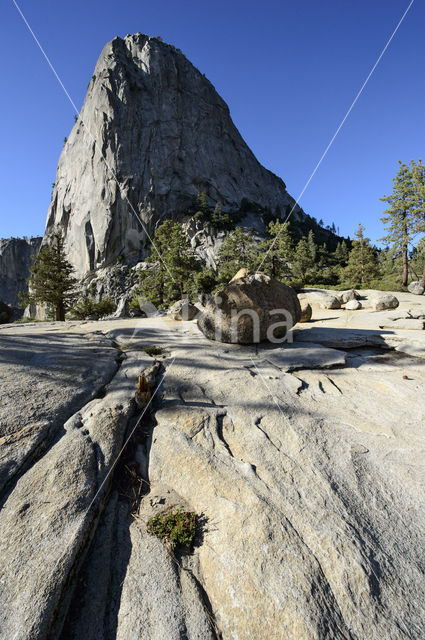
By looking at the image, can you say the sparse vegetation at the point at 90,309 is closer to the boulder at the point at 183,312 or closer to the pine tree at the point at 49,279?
the pine tree at the point at 49,279

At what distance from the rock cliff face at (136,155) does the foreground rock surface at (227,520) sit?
75145 mm

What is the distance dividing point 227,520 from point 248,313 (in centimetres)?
614

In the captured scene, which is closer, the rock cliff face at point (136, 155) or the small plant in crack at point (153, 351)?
the small plant in crack at point (153, 351)

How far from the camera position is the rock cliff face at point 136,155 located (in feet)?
245

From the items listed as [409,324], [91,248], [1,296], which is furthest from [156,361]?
[1,296]

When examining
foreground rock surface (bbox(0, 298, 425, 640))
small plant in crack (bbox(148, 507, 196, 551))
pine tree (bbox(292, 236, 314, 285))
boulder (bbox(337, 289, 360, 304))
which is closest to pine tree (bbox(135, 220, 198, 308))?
boulder (bbox(337, 289, 360, 304))

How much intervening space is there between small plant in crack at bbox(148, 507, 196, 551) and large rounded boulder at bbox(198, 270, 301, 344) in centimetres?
579

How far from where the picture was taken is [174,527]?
3146 mm

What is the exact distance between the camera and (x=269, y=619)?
7.75ft

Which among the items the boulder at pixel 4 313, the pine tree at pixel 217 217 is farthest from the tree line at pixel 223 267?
the pine tree at pixel 217 217

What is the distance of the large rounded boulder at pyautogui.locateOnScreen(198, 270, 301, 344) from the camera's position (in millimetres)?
8633

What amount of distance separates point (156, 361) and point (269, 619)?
17.7 ft

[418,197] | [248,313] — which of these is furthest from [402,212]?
[248,313]

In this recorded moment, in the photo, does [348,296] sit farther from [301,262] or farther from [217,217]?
[217,217]
